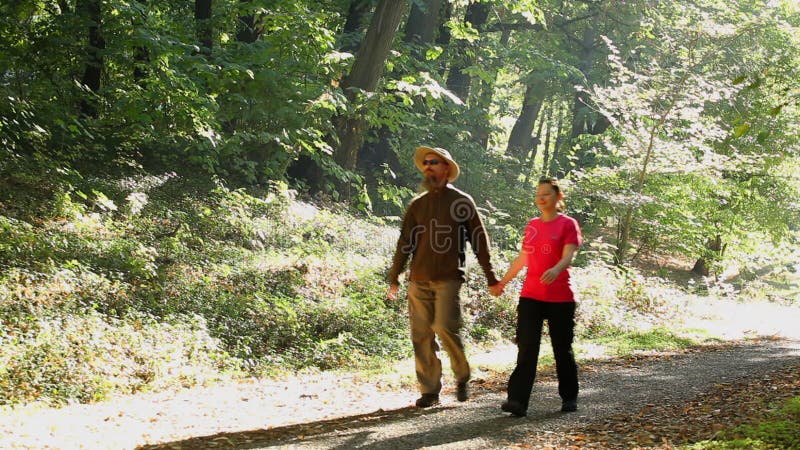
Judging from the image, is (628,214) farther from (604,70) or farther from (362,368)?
(604,70)

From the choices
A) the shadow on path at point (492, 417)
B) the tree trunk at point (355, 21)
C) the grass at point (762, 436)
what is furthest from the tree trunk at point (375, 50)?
the grass at point (762, 436)

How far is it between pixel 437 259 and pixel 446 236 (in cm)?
22

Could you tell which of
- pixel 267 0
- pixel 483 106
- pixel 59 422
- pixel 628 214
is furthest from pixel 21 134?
pixel 483 106

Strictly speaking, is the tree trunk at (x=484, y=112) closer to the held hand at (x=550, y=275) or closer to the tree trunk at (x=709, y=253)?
the tree trunk at (x=709, y=253)

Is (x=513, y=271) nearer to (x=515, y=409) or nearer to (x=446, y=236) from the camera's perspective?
(x=446, y=236)

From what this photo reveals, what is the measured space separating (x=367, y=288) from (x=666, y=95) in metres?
9.81

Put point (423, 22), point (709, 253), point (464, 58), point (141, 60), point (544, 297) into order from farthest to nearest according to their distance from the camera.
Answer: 1. point (464, 58)
2. point (709, 253)
3. point (423, 22)
4. point (141, 60)
5. point (544, 297)

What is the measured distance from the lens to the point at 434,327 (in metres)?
6.70

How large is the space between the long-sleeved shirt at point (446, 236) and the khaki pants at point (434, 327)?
4.5 inches

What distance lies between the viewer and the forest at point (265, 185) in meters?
8.88

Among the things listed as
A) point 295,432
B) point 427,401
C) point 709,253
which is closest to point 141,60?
point 427,401

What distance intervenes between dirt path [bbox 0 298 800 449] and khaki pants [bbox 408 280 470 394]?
32cm

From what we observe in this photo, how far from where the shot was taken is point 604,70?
30875mm

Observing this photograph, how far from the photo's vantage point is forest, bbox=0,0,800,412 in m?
8.88
